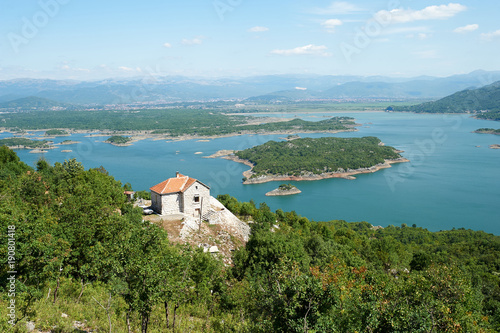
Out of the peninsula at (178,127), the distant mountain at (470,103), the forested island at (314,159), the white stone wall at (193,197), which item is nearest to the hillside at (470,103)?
the distant mountain at (470,103)

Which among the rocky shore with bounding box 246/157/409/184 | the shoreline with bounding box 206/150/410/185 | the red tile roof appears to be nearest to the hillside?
the shoreline with bounding box 206/150/410/185

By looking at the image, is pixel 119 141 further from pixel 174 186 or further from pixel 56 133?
pixel 174 186

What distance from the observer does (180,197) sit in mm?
14625

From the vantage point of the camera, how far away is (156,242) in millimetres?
6438

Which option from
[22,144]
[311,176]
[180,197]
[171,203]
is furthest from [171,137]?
[171,203]

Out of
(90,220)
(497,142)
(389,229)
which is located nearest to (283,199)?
(389,229)

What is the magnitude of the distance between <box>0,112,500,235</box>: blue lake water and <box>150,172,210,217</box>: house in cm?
2096

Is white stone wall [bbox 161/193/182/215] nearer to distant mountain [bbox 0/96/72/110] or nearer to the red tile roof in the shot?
the red tile roof

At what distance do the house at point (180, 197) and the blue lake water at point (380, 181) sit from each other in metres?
21.0

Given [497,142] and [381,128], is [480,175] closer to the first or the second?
[497,142]

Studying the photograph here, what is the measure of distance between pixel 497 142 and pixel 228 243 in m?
74.1

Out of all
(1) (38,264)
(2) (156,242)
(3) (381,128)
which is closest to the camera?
(2) (156,242)

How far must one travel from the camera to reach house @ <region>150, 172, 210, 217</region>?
47.0 ft

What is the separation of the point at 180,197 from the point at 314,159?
43554 mm
